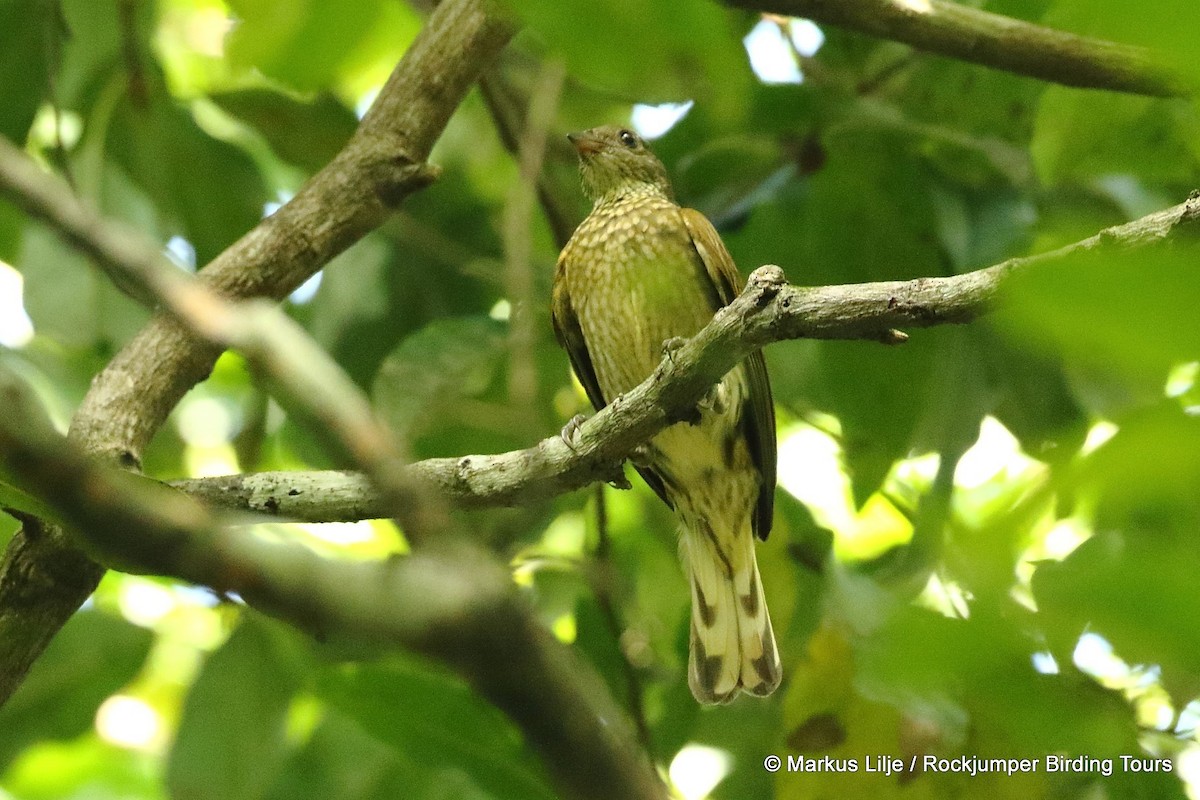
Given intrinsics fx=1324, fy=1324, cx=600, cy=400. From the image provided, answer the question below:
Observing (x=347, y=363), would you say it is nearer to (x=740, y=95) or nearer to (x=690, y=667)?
(x=690, y=667)

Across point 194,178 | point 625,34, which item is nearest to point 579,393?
point 194,178

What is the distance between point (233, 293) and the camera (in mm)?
3361

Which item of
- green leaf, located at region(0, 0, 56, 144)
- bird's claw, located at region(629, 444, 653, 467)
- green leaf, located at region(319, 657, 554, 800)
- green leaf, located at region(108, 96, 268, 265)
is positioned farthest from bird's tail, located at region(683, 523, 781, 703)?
green leaf, located at region(0, 0, 56, 144)

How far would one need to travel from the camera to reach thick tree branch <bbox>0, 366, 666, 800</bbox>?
726mm

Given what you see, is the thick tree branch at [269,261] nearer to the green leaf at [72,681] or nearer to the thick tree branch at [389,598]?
the green leaf at [72,681]

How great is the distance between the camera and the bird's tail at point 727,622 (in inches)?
157

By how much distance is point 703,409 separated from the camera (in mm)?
4012

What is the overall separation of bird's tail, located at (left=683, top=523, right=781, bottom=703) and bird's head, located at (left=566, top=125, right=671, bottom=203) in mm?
1333

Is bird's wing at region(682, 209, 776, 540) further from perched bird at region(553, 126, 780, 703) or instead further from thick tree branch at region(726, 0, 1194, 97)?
thick tree branch at region(726, 0, 1194, 97)

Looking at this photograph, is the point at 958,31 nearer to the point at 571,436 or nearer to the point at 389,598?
the point at 571,436

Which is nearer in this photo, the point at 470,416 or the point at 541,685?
the point at 541,685

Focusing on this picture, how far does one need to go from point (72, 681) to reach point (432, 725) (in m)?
1.41

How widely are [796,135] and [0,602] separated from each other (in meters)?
2.76

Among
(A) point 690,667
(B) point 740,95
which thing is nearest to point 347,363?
(A) point 690,667
